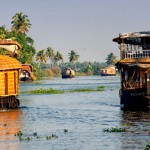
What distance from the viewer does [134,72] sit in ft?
162

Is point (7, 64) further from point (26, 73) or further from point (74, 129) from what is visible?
point (26, 73)

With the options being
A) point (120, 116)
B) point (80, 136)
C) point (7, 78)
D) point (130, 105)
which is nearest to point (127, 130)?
point (80, 136)

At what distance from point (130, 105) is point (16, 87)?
10174 mm

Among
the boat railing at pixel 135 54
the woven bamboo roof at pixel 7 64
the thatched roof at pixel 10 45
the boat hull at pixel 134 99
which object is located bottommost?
the boat hull at pixel 134 99

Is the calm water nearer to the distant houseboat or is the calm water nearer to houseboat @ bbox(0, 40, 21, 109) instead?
houseboat @ bbox(0, 40, 21, 109)

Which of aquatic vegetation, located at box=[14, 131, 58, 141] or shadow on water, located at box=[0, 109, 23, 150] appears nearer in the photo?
shadow on water, located at box=[0, 109, 23, 150]

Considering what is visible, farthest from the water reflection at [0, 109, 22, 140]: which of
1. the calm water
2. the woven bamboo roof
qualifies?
the woven bamboo roof

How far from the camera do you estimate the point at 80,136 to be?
31922 millimetres

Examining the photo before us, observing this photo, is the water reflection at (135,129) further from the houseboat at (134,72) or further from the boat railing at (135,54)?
the boat railing at (135,54)

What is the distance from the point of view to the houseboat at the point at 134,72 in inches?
1788

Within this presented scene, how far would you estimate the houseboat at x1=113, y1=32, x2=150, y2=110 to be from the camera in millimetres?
45406

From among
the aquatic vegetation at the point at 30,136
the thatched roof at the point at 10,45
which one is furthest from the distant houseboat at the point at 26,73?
the aquatic vegetation at the point at 30,136

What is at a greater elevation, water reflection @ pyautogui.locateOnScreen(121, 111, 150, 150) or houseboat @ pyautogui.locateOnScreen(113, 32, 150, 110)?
houseboat @ pyautogui.locateOnScreen(113, 32, 150, 110)

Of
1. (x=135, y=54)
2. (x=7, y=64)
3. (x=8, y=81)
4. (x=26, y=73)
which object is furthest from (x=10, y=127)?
(x=26, y=73)
